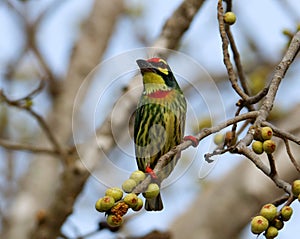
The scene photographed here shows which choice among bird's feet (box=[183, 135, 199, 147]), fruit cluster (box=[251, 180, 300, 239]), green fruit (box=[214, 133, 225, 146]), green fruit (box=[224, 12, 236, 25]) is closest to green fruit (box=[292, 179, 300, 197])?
fruit cluster (box=[251, 180, 300, 239])

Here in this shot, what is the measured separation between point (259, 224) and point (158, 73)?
48cm

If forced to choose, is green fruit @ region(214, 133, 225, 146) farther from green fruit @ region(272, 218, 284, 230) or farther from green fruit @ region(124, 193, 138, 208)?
green fruit @ region(124, 193, 138, 208)

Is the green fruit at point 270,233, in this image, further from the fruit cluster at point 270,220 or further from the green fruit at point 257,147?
the green fruit at point 257,147

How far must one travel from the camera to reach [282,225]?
5.75 feet

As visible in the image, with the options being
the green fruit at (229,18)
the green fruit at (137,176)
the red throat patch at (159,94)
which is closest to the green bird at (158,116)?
the red throat patch at (159,94)

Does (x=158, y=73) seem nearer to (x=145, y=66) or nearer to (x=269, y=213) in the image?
(x=145, y=66)

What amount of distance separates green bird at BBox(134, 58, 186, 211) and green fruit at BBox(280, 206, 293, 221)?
31cm

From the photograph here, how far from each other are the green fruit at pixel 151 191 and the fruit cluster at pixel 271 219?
285mm

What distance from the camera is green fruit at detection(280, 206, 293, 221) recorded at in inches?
68.2

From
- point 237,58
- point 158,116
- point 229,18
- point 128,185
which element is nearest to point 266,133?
point 158,116

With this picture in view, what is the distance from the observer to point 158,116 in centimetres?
179

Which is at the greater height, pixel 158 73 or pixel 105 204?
pixel 158 73

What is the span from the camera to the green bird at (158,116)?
176cm

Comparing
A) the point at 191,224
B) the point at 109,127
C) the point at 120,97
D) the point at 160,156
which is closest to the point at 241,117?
the point at 160,156
